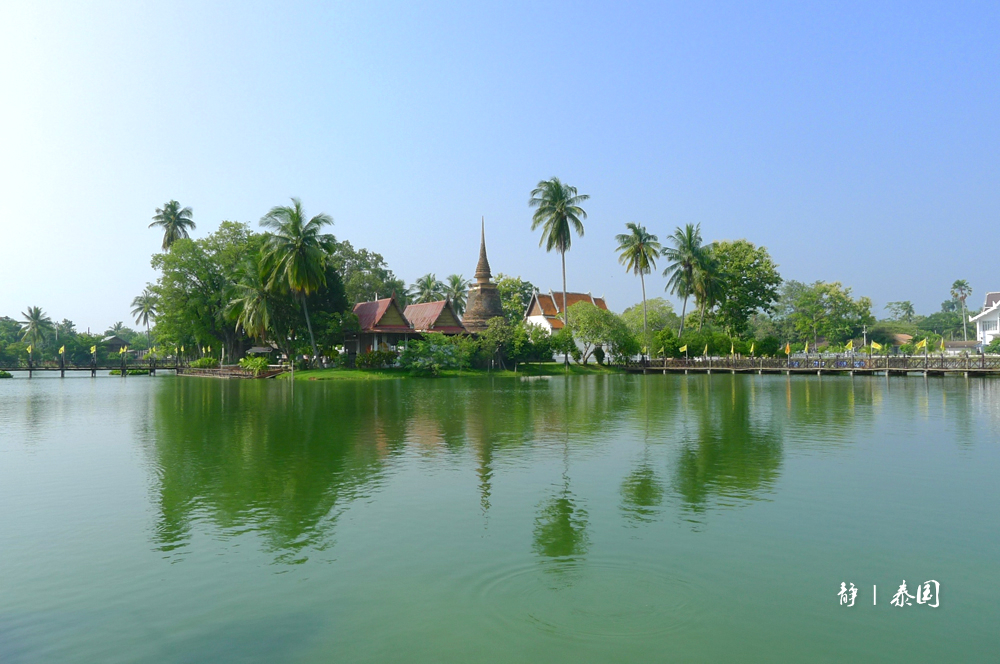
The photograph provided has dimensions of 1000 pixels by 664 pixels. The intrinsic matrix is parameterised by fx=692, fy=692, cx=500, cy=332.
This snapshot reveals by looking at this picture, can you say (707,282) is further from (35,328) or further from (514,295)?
(35,328)

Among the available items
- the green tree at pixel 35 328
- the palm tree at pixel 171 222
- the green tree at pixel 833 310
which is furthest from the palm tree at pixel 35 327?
the green tree at pixel 833 310

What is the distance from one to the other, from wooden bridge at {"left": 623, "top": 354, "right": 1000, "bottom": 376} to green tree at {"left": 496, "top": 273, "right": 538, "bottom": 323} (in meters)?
23.7

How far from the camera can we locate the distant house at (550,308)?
238ft

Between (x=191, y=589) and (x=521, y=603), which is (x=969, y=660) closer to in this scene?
(x=521, y=603)

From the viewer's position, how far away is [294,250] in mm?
47344

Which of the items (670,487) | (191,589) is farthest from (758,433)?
(191,589)

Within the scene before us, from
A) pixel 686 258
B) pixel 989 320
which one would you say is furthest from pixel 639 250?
pixel 989 320

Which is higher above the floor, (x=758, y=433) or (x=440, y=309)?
(x=440, y=309)

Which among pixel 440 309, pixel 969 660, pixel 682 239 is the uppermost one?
pixel 682 239

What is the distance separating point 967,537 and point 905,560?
5.06 ft

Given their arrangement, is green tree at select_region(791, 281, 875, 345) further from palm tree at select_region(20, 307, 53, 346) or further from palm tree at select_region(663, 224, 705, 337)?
palm tree at select_region(20, 307, 53, 346)

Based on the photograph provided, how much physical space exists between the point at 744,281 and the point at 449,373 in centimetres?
3250

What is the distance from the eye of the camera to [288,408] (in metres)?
26.7

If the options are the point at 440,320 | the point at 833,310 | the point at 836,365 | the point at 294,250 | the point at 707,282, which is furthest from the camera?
the point at 833,310
